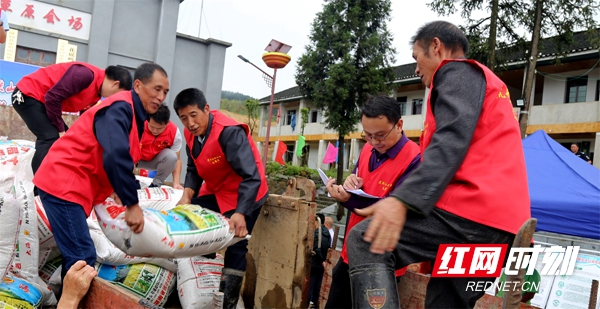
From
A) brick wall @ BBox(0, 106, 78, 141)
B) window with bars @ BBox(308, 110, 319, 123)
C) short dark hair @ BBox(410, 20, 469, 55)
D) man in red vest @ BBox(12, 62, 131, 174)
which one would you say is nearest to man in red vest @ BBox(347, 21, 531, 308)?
short dark hair @ BBox(410, 20, 469, 55)

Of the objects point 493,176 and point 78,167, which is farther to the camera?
point 78,167

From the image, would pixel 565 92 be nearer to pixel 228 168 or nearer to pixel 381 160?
pixel 381 160

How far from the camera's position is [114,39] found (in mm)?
11391

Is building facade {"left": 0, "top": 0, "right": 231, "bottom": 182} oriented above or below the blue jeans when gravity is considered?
above

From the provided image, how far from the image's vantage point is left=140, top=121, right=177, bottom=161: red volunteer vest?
166 inches

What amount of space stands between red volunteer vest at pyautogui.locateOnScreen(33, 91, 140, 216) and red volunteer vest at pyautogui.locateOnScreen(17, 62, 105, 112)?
1.28 m

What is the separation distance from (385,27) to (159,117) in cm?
1276

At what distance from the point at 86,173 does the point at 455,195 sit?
1849 millimetres

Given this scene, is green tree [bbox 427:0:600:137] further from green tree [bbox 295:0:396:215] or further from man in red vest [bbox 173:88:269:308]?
man in red vest [bbox 173:88:269:308]

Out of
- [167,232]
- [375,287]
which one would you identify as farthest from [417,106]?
[375,287]

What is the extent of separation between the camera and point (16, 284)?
2.24 meters

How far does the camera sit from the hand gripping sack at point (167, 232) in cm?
212

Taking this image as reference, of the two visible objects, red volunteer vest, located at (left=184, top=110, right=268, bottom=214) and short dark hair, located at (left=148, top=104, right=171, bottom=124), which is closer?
red volunteer vest, located at (left=184, top=110, right=268, bottom=214)

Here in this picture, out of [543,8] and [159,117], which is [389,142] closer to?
[159,117]
